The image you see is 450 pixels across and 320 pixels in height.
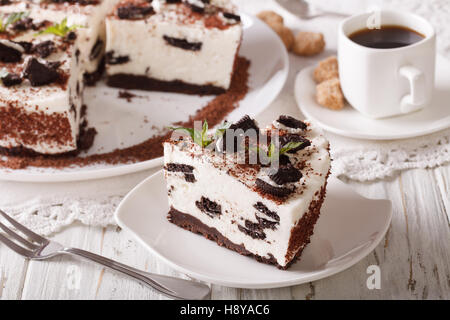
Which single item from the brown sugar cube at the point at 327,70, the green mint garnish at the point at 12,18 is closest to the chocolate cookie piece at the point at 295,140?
the brown sugar cube at the point at 327,70

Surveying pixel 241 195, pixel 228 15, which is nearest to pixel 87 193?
pixel 241 195

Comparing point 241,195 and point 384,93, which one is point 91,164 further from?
point 384,93

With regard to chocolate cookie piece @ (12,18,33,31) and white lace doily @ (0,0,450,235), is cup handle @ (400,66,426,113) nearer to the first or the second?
white lace doily @ (0,0,450,235)

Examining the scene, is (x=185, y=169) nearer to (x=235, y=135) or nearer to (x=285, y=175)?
(x=235, y=135)

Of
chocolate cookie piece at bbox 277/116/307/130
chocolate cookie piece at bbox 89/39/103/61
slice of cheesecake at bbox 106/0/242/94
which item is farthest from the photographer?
chocolate cookie piece at bbox 89/39/103/61

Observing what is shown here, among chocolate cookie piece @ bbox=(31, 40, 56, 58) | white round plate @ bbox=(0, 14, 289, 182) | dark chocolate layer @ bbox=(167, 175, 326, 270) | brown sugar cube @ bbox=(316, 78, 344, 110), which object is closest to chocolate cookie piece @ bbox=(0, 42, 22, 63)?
chocolate cookie piece @ bbox=(31, 40, 56, 58)

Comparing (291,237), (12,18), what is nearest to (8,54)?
(12,18)
